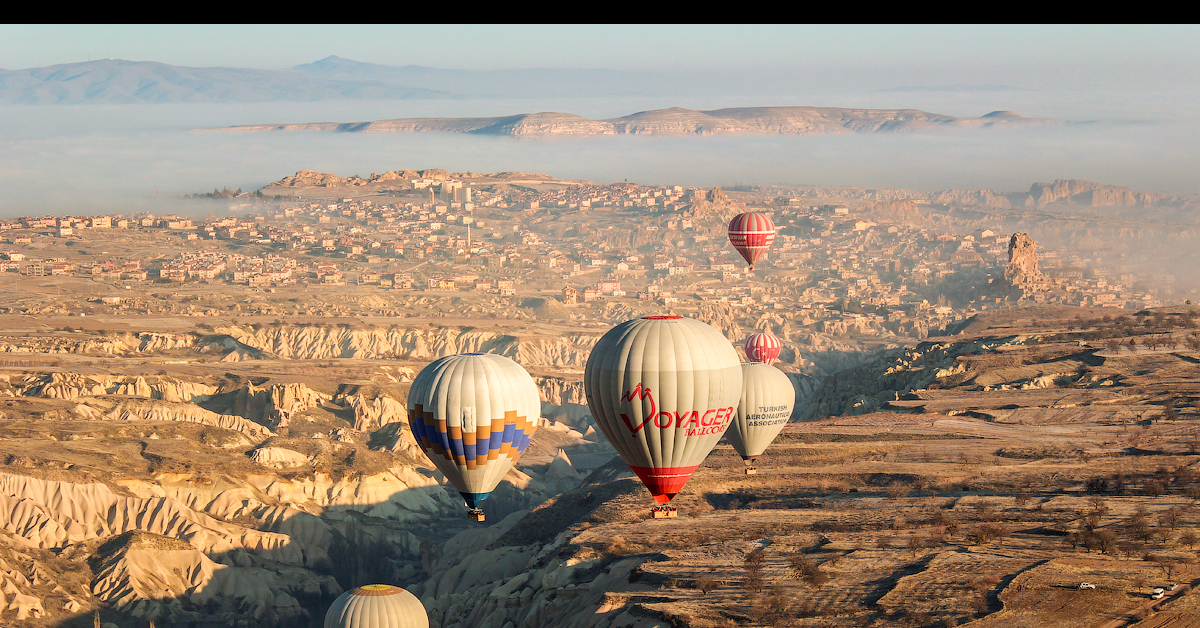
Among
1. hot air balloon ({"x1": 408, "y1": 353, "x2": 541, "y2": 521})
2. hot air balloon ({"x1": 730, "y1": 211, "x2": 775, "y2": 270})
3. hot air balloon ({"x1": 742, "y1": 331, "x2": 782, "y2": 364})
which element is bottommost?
hot air balloon ({"x1": 742, "y1": 331, "x2": 782, "y2": 364})

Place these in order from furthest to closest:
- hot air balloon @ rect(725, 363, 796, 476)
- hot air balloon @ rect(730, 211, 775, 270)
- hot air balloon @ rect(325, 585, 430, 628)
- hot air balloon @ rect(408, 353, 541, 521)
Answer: hot air balloon @ rect(730, 211, 775, 270), hot air balloon @ rect(725, 363, 796, 476), hot air balloon @ rect(325, 585, 430, 628), hot air balloon @ rect(408, 353, 541, 521)

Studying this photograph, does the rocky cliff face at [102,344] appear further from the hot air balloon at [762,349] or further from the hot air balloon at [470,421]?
the hot air balloon at [470,421]

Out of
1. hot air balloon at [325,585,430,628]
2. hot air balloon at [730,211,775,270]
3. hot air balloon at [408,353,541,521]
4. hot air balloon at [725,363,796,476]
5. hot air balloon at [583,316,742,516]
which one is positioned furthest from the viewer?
hot air balloon at [730,211,775,270]

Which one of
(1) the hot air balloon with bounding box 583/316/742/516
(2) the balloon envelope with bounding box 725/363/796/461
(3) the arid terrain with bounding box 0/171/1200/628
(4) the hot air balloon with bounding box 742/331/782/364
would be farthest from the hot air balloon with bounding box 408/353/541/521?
(4) the hot air balloon with bounding box 742/331/782/364

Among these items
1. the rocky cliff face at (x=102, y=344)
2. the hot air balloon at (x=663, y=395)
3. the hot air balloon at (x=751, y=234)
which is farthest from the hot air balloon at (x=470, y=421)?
the rocky cliff face at (x=102, y=344)

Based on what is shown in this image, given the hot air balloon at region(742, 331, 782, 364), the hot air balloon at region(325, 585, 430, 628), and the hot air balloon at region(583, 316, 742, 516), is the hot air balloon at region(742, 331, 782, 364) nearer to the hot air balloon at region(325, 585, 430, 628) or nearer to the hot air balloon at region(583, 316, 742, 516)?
the hot air balloon at region(325, 585, 430, 628)

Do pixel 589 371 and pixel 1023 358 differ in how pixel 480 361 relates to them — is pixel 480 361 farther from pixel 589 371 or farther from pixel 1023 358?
pixel 1023 358
